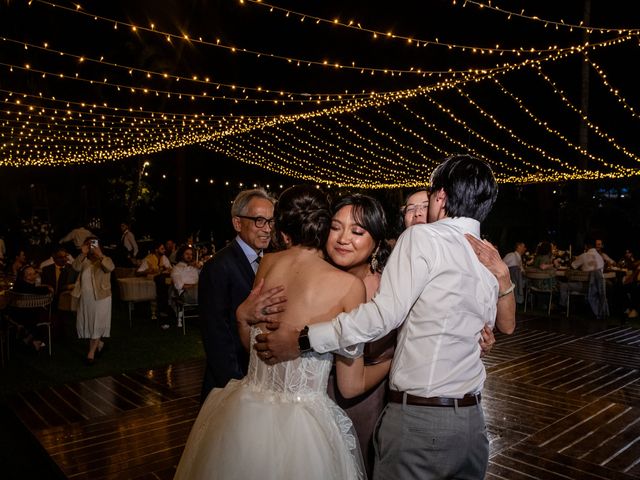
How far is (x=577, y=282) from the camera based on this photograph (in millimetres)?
9398

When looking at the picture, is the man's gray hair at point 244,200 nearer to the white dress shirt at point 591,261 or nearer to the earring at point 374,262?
the earring at point 374,262

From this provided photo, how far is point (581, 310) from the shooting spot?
10133mm

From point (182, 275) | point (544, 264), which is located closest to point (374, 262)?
point (182, 275)

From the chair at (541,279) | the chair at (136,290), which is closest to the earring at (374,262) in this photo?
the chair at (136,290)

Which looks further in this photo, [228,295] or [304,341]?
[228,295]

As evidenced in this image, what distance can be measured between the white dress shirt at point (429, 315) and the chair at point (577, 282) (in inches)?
332

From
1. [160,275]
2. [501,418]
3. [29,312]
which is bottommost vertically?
[501,418]

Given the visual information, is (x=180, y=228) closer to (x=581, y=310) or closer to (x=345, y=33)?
(x=345, y=33)

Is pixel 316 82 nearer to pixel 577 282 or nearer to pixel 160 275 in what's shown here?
pixel 160 275

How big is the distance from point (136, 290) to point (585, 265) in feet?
A: 25.5

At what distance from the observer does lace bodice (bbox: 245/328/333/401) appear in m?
1.86

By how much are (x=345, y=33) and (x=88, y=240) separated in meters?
9.34

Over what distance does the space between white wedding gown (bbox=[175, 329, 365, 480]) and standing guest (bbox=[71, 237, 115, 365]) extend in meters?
4.70

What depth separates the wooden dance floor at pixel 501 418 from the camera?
3432 millimetres
